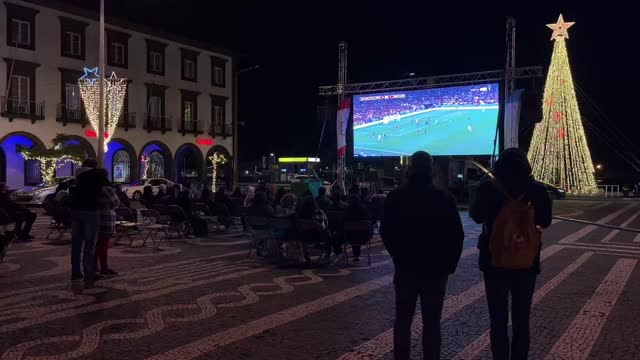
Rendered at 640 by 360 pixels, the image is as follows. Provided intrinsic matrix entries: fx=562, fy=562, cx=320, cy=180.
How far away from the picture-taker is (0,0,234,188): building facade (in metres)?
28.3

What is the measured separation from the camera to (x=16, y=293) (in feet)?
23.9

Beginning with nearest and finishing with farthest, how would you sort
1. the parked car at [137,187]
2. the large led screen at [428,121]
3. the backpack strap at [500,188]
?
the backpack strap at [500,188] < the large led screen at [428,121] < the parked car at [137,187]

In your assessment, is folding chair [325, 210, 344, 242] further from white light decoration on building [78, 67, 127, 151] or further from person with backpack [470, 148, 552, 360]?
white light decoration on building [78, 67, 127, 151]

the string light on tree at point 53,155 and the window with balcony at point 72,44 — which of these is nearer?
the string light on tree at point 53,155

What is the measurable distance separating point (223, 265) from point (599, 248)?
28.1 ft

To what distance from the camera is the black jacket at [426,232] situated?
3.86 meters

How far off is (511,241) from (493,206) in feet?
0.95

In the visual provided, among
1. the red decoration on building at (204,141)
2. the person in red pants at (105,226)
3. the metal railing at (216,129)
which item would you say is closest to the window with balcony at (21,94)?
the red decoration on building at (204,141)

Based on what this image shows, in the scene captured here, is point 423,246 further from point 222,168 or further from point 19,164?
point 222,168

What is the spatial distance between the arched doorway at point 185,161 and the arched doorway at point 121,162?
3.98m

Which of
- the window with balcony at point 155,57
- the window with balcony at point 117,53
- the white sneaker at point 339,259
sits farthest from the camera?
the window with balcony at point 155,57

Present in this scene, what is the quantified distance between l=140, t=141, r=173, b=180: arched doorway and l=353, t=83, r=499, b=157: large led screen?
1269 cm

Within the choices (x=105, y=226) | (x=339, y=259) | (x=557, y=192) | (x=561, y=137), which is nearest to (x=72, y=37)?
(x=105, y=226)

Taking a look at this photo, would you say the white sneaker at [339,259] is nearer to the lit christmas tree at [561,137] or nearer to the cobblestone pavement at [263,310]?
the cobblestone pavement at [263,310]
